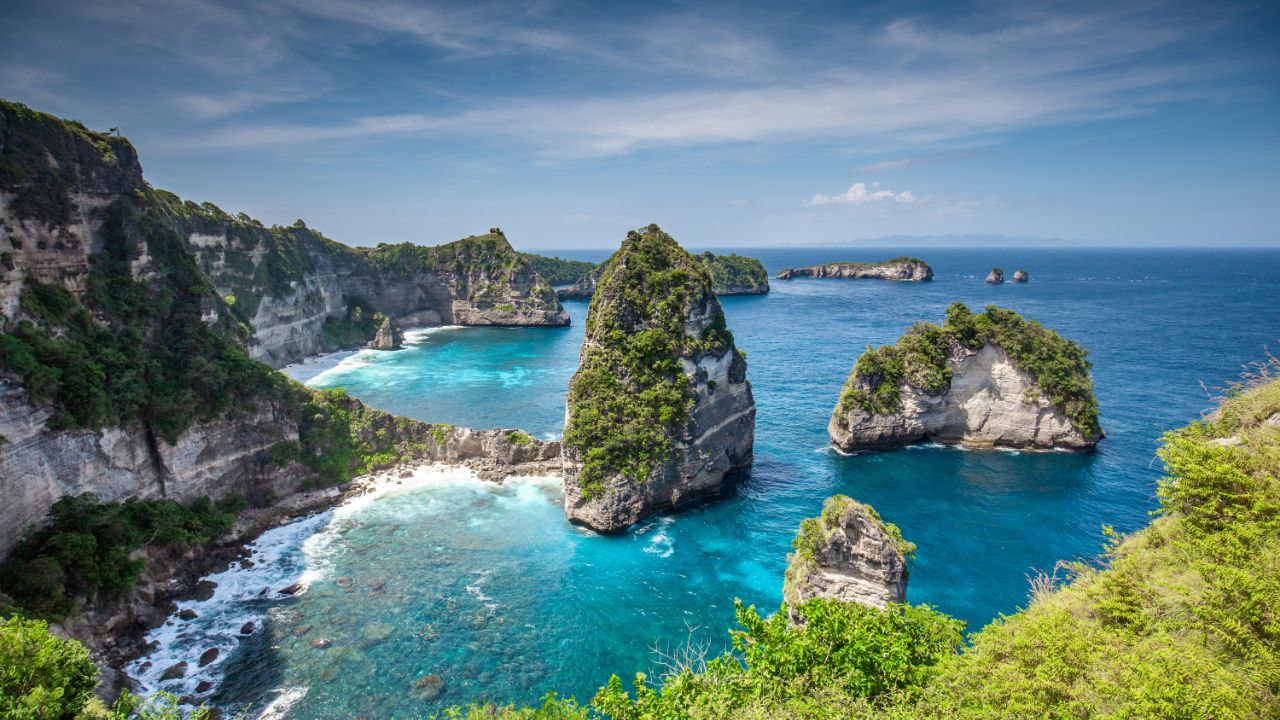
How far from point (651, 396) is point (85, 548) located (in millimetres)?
35616

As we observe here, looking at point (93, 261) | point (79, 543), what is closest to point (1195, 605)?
point (79, 543)

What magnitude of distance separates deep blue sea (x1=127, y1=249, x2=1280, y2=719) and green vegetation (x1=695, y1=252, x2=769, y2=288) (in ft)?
375

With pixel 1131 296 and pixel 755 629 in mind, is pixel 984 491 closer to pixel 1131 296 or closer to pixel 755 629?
pixel 755 629

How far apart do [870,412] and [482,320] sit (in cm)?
9813

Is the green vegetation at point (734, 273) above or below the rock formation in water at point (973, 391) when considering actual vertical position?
above

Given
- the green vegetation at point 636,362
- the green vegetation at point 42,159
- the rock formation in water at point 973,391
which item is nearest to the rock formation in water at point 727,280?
the rock formation in water at point 973,391

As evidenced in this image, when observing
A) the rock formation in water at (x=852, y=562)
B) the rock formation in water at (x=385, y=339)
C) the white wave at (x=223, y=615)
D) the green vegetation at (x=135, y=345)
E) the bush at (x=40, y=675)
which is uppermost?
the green vegetation at (x=135, y=345)

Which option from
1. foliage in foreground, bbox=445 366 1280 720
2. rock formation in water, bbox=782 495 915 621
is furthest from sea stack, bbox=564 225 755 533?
foliage in foreground, bbox=445 366 1280 720

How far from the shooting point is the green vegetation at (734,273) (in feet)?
618

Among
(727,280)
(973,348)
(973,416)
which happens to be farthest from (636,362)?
(727,280)

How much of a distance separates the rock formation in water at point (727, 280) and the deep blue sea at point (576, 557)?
113 m

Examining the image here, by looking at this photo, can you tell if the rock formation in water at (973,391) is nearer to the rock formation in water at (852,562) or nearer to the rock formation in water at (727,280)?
the rock formation in water at (852,562)

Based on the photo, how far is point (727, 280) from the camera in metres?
189

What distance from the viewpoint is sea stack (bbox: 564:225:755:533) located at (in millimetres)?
44250
